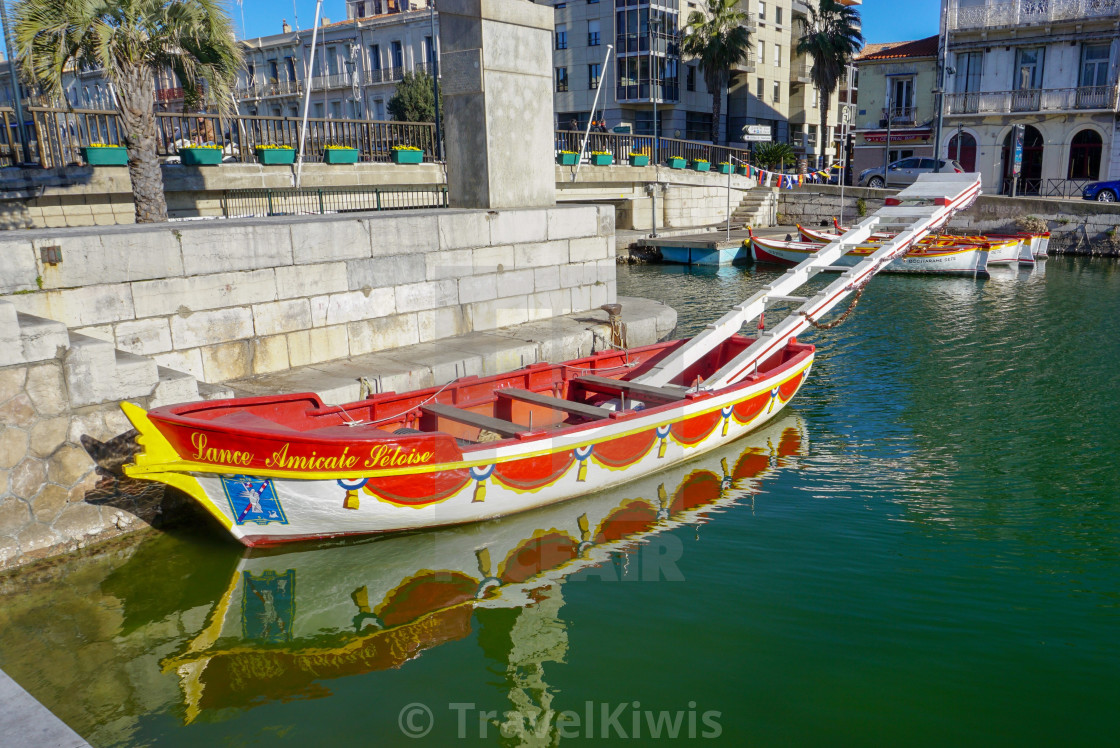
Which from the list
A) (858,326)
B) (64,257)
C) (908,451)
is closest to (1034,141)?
(858,326)

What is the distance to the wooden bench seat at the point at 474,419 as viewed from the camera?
8.14m

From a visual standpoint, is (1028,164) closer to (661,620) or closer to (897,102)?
(897,102)

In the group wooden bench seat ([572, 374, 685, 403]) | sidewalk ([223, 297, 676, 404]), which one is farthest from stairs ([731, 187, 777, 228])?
wooden bench seat ([572, 374, 685, 403])

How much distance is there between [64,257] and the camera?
26.2 ft

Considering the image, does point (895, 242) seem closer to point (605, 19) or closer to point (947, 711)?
point (947, 711)

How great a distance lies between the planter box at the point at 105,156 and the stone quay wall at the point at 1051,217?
80.5 feet

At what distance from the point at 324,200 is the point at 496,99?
9.68m

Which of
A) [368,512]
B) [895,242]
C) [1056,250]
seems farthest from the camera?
[1056,250]

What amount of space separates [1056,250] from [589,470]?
1176 inches

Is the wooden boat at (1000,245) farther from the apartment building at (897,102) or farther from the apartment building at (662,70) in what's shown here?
the apartment building at (662,70)

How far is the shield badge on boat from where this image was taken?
→ 698 centimetres

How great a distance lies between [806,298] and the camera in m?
12.0

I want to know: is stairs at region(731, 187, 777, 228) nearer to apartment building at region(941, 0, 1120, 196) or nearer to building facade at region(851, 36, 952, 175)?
building facade at region(851, 36, 952, 175)

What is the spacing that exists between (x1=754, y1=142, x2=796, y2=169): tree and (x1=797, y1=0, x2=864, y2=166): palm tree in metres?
1.96
